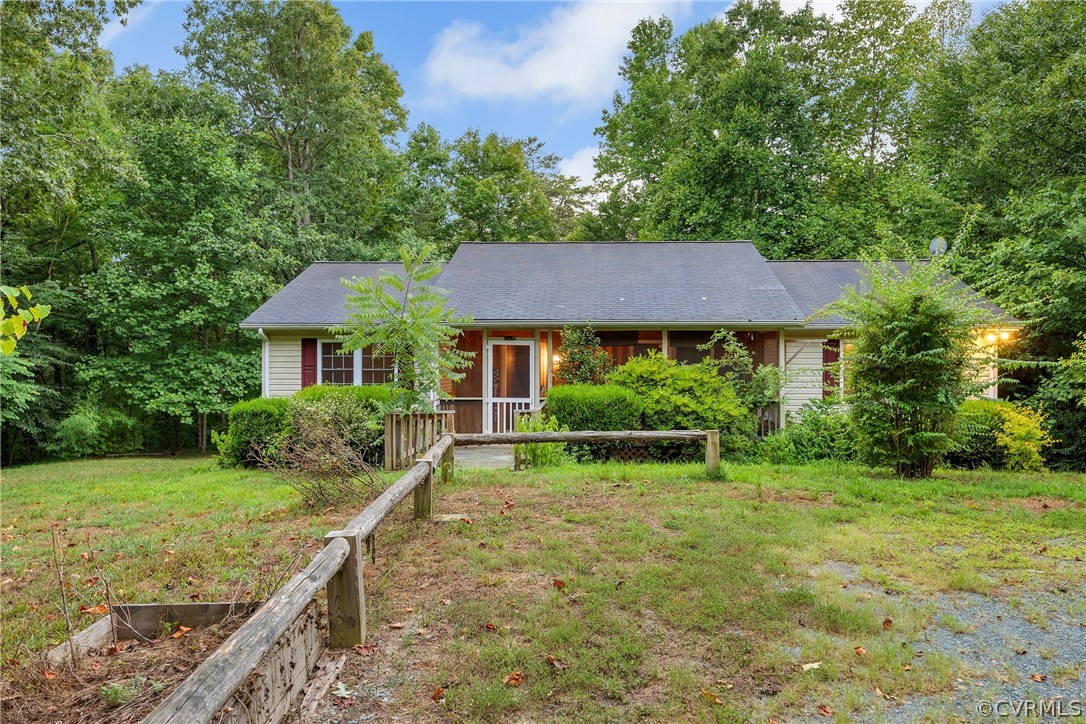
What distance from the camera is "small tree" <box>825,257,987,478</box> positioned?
7.46 m

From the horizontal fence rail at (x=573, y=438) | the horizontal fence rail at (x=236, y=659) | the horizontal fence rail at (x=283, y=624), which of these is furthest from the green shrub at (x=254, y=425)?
the horizontal fence rail at (x=236, y=659)

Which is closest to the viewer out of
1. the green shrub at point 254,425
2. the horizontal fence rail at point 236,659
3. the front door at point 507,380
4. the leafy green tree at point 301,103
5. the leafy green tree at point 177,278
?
the horizontal fence rail at point 236,659

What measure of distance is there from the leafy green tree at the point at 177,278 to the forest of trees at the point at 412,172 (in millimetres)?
69

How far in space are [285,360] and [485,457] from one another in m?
6.21

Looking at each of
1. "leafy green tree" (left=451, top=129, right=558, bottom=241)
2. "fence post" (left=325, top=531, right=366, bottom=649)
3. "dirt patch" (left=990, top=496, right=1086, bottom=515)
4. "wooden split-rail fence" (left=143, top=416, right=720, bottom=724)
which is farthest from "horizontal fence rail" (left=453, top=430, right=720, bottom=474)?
"leafy green tree" (left=451, top=129, right=558, bottom=241)

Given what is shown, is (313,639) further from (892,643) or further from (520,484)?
(520,484)

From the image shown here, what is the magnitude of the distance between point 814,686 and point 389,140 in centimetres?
2887

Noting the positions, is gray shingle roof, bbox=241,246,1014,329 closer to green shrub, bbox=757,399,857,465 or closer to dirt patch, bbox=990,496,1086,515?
green shrub, bbox=757,399,857,465

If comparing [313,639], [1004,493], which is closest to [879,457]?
[1004,493]

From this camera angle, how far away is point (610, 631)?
3213 millimetres

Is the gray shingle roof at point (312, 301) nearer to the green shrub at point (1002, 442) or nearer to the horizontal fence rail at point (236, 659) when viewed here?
the horizontal fence rail at point (236, 659)

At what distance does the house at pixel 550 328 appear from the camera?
40.0ft

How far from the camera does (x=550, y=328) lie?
41.4 ft

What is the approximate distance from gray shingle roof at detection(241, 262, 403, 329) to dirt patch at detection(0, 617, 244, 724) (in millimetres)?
9168
